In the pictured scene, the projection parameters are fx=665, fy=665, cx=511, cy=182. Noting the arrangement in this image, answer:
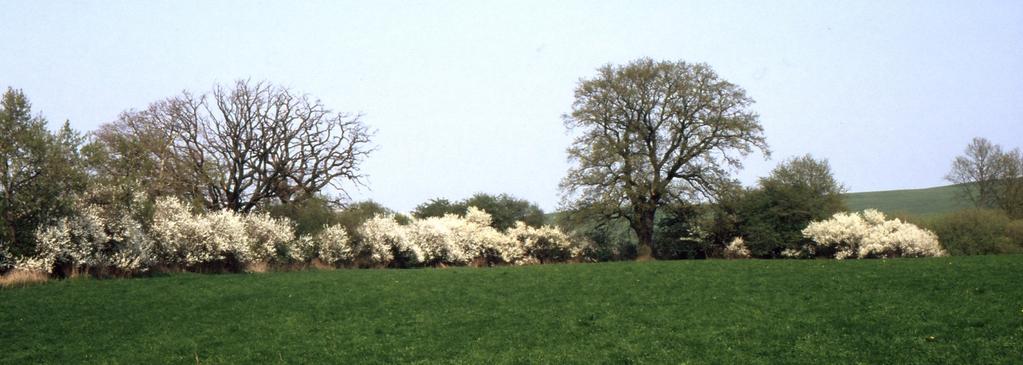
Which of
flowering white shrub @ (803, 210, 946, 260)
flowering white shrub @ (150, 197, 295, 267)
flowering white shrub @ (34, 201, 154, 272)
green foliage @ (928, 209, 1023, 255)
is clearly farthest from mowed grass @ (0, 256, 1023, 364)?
green foliage @ (928, 209, 1023, 255)

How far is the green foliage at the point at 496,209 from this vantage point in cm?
6228

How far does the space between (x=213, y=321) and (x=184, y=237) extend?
14032mm

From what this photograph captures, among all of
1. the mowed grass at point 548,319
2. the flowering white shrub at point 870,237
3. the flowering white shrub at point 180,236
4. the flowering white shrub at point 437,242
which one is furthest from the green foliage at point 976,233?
the flowering white shrub at point 180,236

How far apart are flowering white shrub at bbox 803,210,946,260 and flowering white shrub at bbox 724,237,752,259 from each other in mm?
4264

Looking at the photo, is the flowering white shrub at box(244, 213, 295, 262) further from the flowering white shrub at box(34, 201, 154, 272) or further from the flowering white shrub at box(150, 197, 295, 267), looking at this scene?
the flowering white shrub at box(34, 201, 154, 272)

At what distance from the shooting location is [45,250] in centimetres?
2628

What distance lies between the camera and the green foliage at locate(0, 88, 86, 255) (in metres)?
26.4

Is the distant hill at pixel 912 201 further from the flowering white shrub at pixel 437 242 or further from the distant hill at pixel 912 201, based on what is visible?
the flowering white shrub at pixel 437 242

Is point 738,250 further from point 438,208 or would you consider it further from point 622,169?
point 438,208

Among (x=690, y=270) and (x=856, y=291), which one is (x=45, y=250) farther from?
(x=856, y=291)

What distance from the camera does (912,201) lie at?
11300 centimetres

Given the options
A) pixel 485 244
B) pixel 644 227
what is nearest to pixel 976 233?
pixel 644 227

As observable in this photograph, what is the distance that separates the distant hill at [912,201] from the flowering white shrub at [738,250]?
58739mm

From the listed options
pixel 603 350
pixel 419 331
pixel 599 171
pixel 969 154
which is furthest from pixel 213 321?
pixel 969 154
